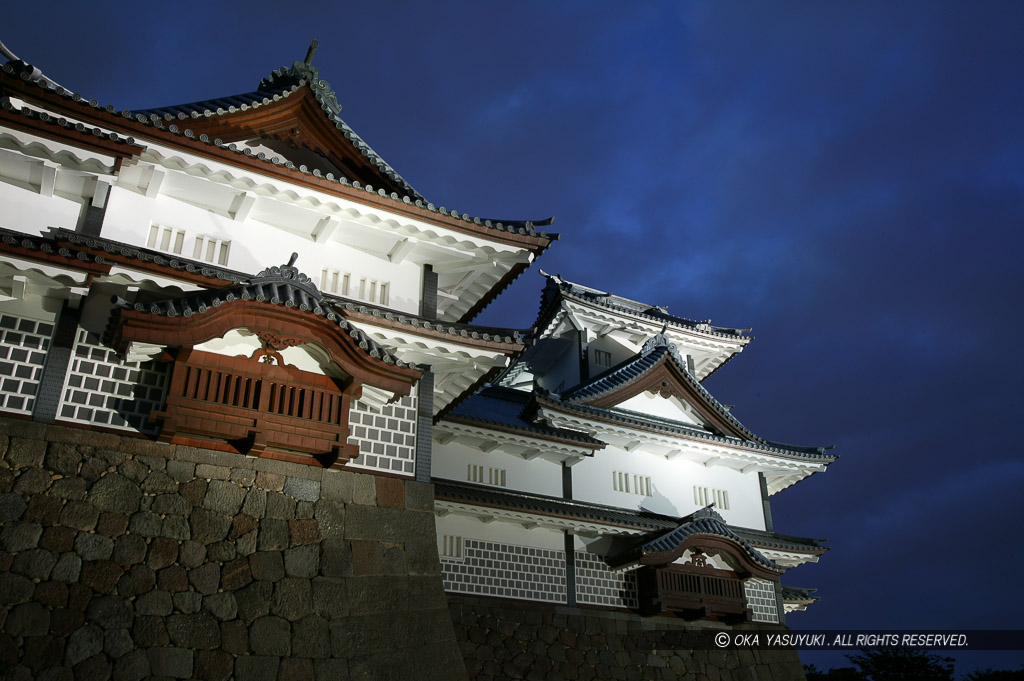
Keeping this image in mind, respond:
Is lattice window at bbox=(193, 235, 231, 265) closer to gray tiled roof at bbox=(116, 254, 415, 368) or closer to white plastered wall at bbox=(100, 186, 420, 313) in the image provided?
white plastered wall at bbox=(100, 186, 420, 313)

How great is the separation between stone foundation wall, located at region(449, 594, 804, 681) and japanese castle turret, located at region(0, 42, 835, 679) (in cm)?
37

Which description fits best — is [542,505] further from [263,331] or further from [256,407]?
[263,331]

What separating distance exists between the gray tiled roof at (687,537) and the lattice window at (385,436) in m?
6.86

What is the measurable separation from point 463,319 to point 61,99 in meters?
7.16

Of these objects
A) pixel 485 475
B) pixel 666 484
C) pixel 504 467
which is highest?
pixel 666 484

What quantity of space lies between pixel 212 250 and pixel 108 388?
2.73 meters

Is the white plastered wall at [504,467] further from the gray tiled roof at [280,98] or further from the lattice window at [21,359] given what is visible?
the lattice window at [21,359]

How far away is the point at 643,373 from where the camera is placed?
66.5 feet

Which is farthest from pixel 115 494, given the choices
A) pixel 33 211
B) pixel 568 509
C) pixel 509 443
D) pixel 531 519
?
pixel 568 509

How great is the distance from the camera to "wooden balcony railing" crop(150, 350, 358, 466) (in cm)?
923

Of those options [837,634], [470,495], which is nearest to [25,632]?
[470,495]

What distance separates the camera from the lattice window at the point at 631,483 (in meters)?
18.4

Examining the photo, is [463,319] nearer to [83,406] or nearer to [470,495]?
[470,495]

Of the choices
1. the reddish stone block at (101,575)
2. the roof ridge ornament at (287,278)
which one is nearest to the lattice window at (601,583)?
the roof ridge ornament at (287,278)
